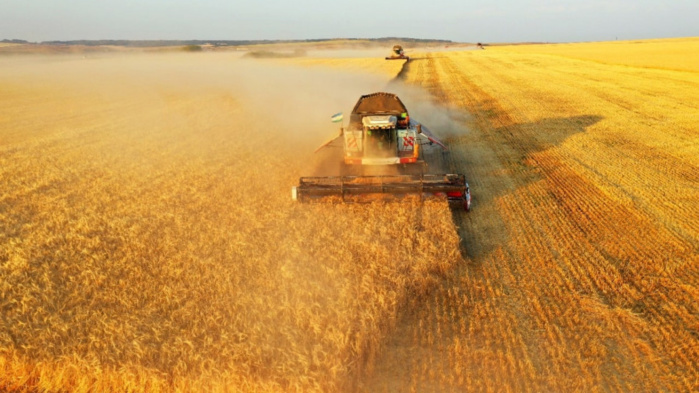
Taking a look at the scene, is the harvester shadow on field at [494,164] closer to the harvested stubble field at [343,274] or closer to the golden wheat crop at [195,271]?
the harvested stubble field at [343,274]

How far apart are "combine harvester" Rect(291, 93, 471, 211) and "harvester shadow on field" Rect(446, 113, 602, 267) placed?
664 millimetres

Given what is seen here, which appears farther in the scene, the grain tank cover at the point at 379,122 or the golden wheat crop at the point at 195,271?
the grain tank cover at the point at 379,122

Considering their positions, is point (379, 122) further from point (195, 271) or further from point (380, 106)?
point (195, 271)

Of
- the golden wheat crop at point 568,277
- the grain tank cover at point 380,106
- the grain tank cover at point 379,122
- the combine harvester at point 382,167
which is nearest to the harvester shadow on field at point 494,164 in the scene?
the golden wheat crop at point 568,277

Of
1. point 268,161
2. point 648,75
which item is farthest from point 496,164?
point 648,75

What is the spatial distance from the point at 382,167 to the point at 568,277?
5183 mm

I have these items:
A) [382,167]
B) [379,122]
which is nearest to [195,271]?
[379,122]

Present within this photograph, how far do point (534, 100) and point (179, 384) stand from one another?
Answer: 22.5 meters

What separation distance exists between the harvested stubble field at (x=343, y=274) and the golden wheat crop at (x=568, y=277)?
0.09ft

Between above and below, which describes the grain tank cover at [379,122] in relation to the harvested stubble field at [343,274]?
above

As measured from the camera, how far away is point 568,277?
6.55m

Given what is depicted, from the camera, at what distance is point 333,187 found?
357 inches

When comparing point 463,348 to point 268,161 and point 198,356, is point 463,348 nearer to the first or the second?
point 198,356

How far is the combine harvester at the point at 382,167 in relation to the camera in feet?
29.4
